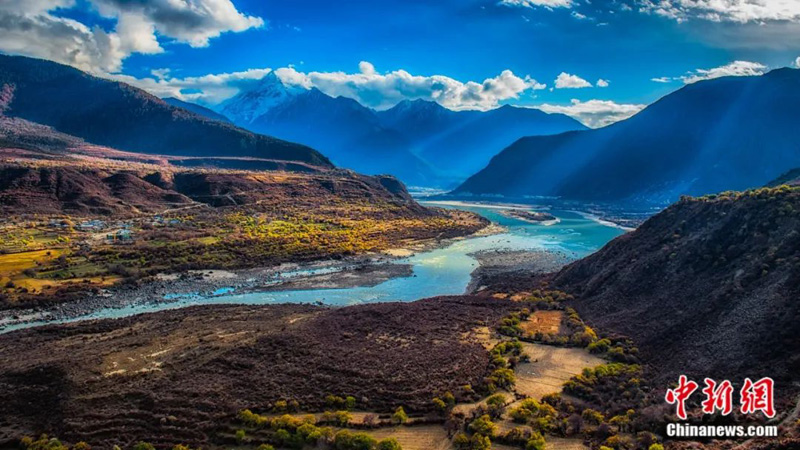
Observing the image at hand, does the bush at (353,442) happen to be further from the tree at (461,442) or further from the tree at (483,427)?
the tree at (483,427)

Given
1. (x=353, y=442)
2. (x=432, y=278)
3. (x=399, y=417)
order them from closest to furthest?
(x=353, y=442), (x=399, y=417), (x=432, y=278)

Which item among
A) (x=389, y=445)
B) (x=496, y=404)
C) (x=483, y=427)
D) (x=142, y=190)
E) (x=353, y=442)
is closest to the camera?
(x=389, y=445)

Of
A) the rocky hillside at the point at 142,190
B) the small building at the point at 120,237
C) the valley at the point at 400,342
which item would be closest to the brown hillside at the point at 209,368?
the valley at the point at 400,342

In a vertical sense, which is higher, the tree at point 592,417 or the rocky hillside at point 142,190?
the rocky hillside at point 142,190

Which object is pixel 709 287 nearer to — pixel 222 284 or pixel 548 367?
pixel 548 367

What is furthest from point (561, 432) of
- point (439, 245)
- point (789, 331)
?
point (439, 245)

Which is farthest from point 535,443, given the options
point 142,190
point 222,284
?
point 142,190
